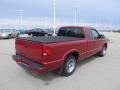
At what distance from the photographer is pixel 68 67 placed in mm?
5809

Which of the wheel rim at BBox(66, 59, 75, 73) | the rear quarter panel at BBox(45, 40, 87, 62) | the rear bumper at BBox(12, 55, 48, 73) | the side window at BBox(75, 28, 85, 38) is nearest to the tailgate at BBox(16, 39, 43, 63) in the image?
the rear bumper at BBox(12, 55, 48, 73)

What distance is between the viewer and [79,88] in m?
4.66

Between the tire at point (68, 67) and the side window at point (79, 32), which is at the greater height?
the side window at point (79, 32)

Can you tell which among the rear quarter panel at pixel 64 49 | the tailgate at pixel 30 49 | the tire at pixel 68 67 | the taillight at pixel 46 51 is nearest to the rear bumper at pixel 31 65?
the tailgate at pixel 30 49

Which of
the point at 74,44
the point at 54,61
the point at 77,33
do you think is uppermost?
the point at 77,33

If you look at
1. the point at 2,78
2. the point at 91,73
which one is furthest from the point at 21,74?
the point at 91,73

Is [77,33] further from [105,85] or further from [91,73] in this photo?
[105,85]

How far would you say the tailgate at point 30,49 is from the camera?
4679 mm

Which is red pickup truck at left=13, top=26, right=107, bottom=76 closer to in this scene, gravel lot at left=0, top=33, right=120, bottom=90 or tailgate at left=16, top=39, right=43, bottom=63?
tailgate at left=16, top=39, right=43, bottom=63

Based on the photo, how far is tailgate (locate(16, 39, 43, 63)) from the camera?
4.68m

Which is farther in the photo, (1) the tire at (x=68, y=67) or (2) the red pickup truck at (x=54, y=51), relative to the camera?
(1) the tire at (x=68, y=67)

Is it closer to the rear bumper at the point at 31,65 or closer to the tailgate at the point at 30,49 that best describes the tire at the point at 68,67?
the rear bumper at the point at 31,65

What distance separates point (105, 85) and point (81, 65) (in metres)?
2.44

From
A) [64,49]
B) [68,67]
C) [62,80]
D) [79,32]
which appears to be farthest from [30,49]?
[79,32]
